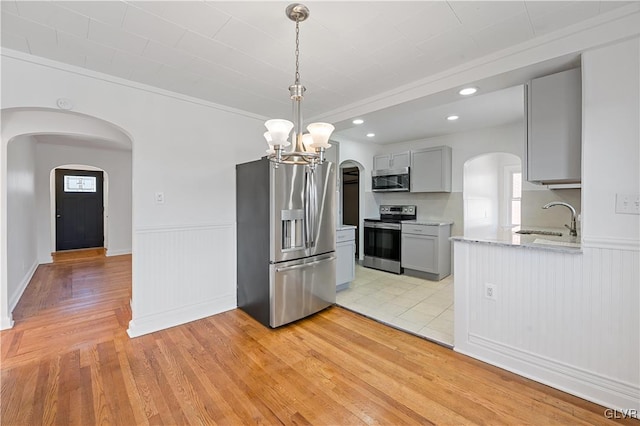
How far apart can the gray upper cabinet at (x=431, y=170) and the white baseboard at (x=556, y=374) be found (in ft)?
9.65

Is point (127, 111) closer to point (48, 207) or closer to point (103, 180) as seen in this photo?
point (48, 207)

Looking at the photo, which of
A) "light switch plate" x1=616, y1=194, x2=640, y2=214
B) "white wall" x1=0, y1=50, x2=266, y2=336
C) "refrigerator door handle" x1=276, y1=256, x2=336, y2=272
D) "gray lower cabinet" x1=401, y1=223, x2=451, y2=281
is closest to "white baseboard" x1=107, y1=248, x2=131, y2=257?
"white wall" x1=0, y1=50, x2=266, y2=336

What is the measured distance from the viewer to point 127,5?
5.37 ft

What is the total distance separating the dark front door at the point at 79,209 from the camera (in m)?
6.84

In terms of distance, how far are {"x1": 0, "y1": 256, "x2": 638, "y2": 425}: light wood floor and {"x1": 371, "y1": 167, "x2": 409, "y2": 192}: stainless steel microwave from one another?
286 centimetres

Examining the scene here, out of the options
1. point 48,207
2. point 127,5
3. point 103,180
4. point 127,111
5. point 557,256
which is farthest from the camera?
point 103,180

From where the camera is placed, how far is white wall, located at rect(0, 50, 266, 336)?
7.65 ft

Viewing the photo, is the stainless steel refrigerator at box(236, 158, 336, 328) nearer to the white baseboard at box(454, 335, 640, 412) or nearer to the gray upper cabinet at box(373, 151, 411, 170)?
the white baseboard at box(454, 335, 640, 412)

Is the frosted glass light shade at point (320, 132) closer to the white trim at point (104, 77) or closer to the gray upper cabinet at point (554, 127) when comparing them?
the gray upper cabinet at point (554, 127)

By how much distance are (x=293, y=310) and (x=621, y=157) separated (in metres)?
2.83

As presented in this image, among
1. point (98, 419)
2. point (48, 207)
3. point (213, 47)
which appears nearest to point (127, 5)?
point (213, 47)

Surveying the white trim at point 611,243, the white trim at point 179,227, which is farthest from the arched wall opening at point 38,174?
the white trim at point 611,243

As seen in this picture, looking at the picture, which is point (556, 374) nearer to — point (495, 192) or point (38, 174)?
point (495, 192)

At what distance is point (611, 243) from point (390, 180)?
11.9 ft
